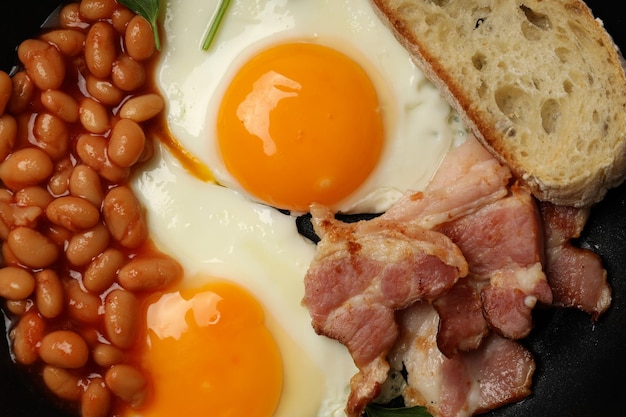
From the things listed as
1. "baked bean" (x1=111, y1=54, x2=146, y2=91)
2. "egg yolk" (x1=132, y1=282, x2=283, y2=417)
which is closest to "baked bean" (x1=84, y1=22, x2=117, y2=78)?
"baked bean" (x1=111, y1=54, x2=146, y2=91)

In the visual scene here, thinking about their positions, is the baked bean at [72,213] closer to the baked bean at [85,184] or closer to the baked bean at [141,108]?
the baked bean at [85,184]

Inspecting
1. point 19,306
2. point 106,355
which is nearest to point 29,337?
point 19,306

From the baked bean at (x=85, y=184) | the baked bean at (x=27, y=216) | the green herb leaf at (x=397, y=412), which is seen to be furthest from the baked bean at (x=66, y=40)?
the green herb leaf at (x=397, y=412)

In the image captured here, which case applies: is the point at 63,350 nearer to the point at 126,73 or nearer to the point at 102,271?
the point at 102,271

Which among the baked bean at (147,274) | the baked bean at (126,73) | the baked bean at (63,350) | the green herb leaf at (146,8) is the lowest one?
the baked bean at (63,350)

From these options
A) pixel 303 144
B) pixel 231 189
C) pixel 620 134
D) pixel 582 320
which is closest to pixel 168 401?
pixel 231 189

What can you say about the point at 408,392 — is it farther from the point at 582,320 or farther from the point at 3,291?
the point at 3,291
